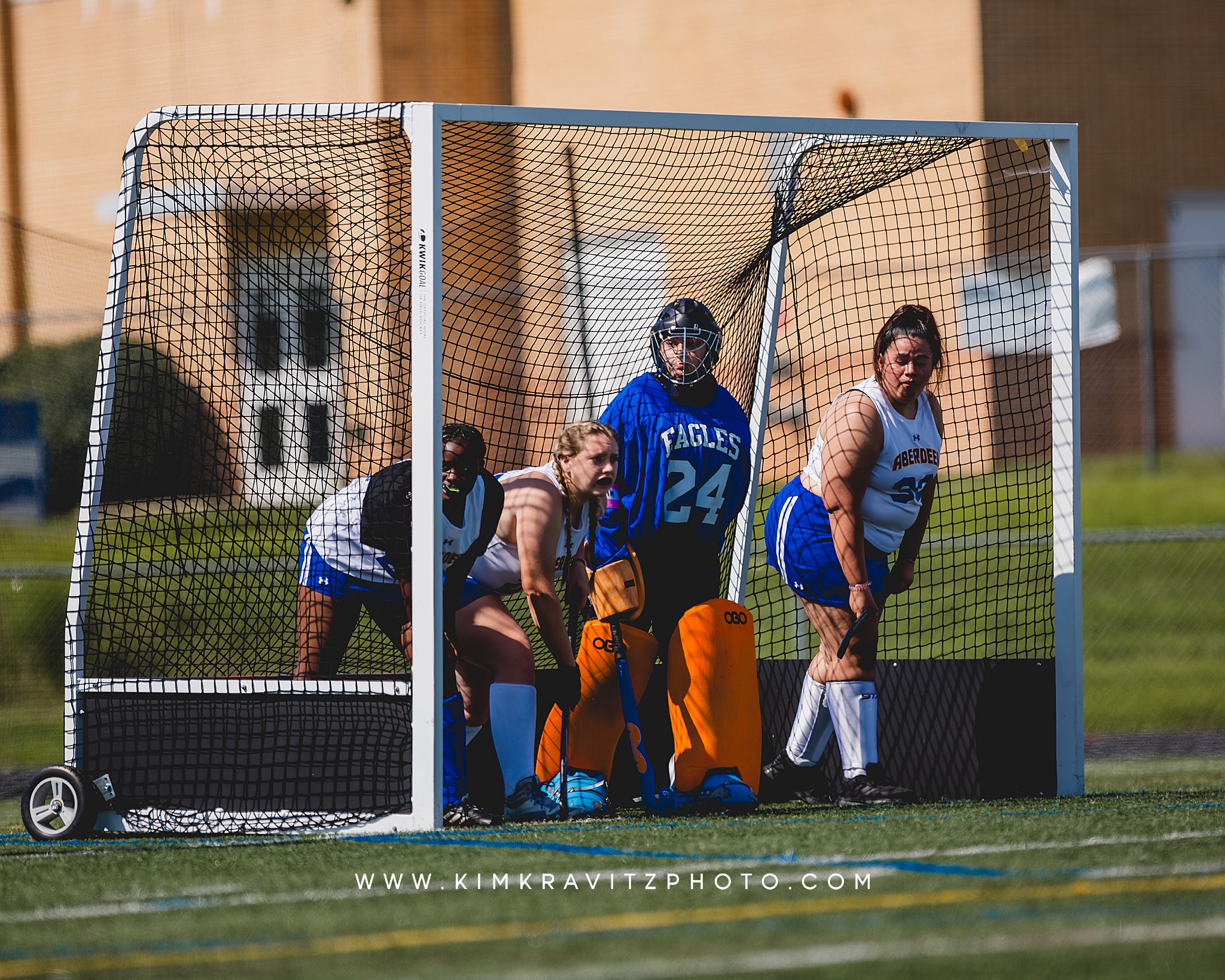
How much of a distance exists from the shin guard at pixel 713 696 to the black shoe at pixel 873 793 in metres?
0.34

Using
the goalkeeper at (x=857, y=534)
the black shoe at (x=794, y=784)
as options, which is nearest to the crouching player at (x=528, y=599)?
the goalkeeper at (x=857, y=534)

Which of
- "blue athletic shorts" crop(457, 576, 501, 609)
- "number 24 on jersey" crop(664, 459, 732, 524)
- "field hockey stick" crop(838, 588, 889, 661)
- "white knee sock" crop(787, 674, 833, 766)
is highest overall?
"number 24 on jersey" crop(664, 459, 732, 524)

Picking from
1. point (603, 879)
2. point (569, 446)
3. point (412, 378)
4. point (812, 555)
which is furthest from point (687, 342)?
point (603, 879)

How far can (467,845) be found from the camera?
4.40 meters

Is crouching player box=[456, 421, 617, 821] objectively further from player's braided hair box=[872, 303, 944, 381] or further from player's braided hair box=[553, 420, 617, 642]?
player's braided hair box=[872, 303, 944, 381]

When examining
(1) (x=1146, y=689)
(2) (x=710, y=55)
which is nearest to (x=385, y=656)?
(1) (x=1146, y=689)

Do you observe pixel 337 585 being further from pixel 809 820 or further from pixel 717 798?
pixel 809 820

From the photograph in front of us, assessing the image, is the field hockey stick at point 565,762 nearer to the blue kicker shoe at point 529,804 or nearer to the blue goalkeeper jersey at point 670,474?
the blue kicker shoe at point 529,804

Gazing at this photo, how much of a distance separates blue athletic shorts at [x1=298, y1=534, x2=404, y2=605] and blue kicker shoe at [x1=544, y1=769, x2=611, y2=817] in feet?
3.07

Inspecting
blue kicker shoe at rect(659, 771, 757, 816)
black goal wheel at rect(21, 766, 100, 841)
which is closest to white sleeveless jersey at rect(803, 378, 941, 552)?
blue kicker shoe at rect(659, 771, 757, 816)

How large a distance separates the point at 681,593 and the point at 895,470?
89 centimetres

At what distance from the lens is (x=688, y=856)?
4094 millimetres

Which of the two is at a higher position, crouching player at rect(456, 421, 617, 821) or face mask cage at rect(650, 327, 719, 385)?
face mask cage at rect(650, 327, 719, 385)

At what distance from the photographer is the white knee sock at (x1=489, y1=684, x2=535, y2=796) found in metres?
5.32
